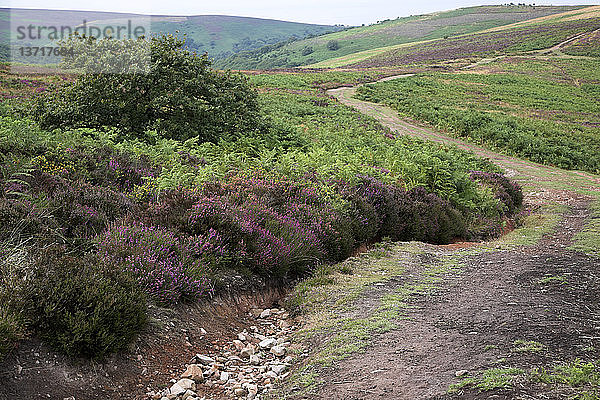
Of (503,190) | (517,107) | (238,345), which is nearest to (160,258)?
(238,345)

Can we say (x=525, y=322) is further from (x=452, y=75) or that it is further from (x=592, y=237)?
(x=452, y=75)

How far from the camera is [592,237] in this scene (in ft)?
33.6

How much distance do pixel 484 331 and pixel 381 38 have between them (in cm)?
17802

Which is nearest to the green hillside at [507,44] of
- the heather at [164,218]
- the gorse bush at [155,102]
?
the gorse bush at [155,102]

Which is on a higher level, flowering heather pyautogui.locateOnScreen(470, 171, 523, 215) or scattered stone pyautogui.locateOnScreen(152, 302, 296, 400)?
flowering heather pyautogui.locateOnScreen(470, 171, 523, 215)

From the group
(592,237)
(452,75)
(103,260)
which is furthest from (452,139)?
(452,75)

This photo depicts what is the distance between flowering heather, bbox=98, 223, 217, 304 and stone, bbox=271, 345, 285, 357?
1.04 m

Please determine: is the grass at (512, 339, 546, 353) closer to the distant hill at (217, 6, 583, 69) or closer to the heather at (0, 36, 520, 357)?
the heather at (0, 36, 520, 357)

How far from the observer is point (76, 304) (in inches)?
164

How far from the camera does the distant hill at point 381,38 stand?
156 metres

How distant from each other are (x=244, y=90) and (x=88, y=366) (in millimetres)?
14548

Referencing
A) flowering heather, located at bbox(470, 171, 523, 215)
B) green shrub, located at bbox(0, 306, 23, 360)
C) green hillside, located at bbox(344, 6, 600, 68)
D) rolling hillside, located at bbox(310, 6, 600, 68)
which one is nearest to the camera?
green shrub, located at bbox(0, 306, 23, 360)

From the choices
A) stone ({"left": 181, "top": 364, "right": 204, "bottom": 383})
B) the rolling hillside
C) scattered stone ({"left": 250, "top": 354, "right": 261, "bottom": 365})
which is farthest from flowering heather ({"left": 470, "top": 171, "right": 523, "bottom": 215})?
the rolling hillside

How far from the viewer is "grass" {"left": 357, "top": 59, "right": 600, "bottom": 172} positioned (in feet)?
101
